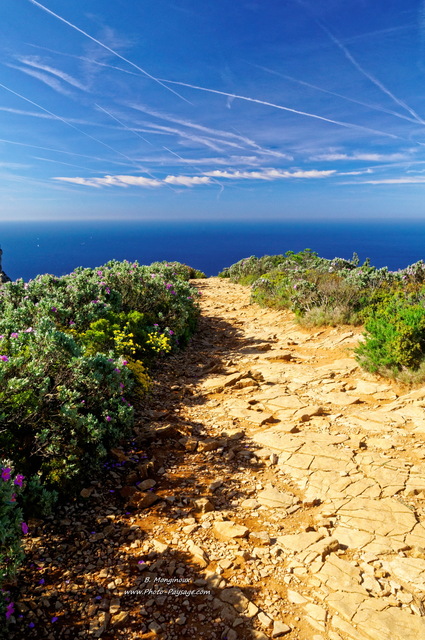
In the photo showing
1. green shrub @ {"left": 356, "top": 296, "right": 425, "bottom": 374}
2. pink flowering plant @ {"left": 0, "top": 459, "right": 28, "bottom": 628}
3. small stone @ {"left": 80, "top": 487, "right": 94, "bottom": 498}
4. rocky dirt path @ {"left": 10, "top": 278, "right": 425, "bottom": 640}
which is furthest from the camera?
green shrub @ {"left": 356, "top": 296, "right": 425, "bottom": 374}

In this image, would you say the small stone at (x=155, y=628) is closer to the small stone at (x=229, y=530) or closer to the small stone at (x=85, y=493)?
the small stone at (x=229, y=530)

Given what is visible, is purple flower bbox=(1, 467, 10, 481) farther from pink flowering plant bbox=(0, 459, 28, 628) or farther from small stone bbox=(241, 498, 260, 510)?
small stone bbox=(241, 498, 260, 510)

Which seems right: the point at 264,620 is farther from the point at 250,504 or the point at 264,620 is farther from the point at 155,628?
the point at 250,504

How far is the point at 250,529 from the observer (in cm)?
→ 391

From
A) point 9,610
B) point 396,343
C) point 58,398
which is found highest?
point 396,343

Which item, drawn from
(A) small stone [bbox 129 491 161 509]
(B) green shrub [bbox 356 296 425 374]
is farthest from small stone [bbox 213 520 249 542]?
(B) green shrub [bbox 356 296 425 374]

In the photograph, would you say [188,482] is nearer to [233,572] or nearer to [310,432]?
[233,572]

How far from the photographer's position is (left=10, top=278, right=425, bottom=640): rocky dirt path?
9.36 ft

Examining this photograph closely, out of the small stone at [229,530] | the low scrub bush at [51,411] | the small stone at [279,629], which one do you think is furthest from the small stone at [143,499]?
the small stone at [279,629]

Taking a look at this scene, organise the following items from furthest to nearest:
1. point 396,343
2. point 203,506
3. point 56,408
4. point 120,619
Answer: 1. point 396,343
2. point 56,408
3. point 203,506
4. point 120,619

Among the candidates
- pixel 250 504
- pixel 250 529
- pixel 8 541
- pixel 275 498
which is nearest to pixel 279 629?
pixel 250 529

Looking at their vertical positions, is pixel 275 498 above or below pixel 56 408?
below

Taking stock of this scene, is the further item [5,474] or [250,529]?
[250,529]

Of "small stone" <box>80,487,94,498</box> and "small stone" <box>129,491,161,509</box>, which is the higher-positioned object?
"small stone" <box>80,487,94,498</box>
